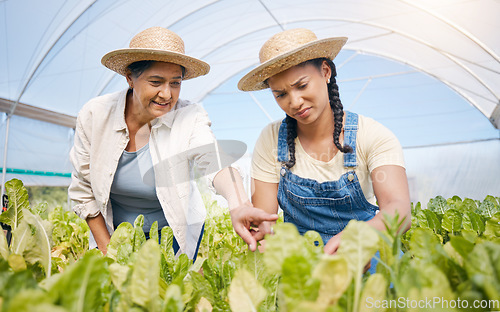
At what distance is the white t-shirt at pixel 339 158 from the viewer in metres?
1.27

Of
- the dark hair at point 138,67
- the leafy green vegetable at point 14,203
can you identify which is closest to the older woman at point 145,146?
the dark hair at point 138,67

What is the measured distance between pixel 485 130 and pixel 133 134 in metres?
8.86

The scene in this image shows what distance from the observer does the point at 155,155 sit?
1.62m

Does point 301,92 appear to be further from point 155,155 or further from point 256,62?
point 256,62

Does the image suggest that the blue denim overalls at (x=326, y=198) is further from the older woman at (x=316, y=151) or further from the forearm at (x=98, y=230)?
the forearm at (x=98, y=230)

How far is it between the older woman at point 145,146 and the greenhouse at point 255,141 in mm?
236

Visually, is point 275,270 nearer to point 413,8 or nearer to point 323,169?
point 323,169

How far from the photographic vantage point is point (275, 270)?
0.51 metres

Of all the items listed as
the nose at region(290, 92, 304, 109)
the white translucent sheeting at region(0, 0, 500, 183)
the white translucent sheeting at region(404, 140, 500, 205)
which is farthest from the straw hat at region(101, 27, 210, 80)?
the white translucent sheeting at region(404, 140, 500, 205)

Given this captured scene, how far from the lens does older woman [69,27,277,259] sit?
1.52 metres

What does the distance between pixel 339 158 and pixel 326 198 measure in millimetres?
181

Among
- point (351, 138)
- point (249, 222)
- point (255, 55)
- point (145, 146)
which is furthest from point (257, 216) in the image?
point (255, 55)

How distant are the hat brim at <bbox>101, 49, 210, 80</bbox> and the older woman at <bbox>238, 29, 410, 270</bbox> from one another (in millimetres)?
252

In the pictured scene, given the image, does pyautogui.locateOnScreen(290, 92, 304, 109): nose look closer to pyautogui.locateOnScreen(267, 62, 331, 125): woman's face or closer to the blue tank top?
pyautogui.locateOnScreen(267, 62, 331, 125): woman's face
